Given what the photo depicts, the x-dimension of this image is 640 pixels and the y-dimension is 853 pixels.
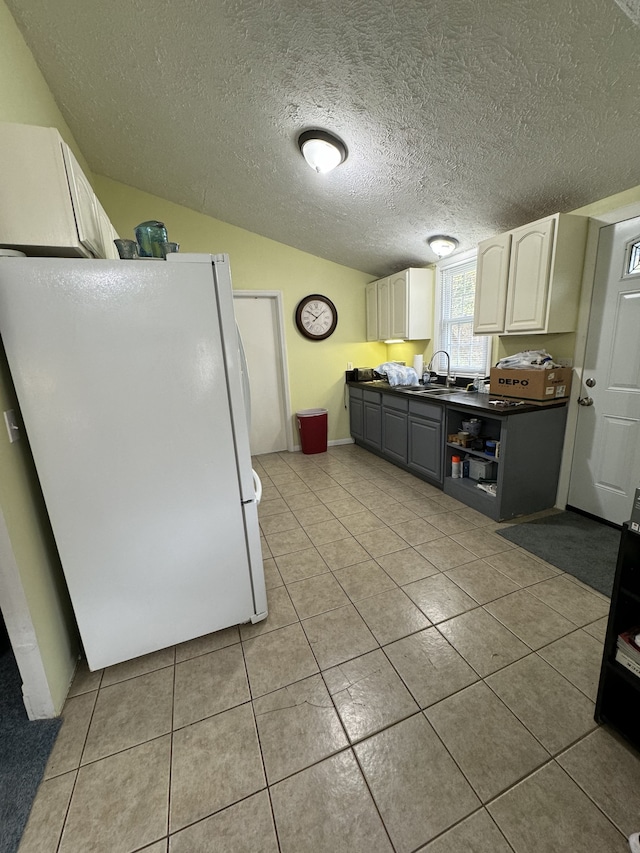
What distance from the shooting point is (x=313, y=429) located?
4340mm

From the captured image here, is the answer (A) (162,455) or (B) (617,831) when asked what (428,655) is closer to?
(B) (617,831)

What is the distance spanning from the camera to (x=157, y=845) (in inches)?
38.1

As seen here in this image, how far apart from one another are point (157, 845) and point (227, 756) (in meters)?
0.26

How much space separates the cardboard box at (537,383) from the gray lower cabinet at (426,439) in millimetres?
560

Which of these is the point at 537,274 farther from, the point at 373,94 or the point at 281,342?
the point at 281,342

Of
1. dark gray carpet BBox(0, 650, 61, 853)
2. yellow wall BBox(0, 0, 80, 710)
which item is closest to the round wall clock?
yellow wall BBox(0, 0, 80, 710)

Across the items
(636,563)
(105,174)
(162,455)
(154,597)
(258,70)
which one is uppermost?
(105,174)

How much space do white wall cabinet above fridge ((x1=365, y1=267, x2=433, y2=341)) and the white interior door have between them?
1.71 metres

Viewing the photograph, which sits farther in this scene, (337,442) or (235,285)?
(337,442)

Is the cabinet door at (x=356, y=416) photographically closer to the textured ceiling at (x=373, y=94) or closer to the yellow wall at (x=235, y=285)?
the yellow wall at (x=235, y=285)

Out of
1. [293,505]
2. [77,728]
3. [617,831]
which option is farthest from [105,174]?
[617,831]

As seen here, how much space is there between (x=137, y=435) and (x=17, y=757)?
1.18 m

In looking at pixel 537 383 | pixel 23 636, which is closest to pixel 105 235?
pixel 23 636

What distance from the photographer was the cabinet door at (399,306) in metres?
3.79
